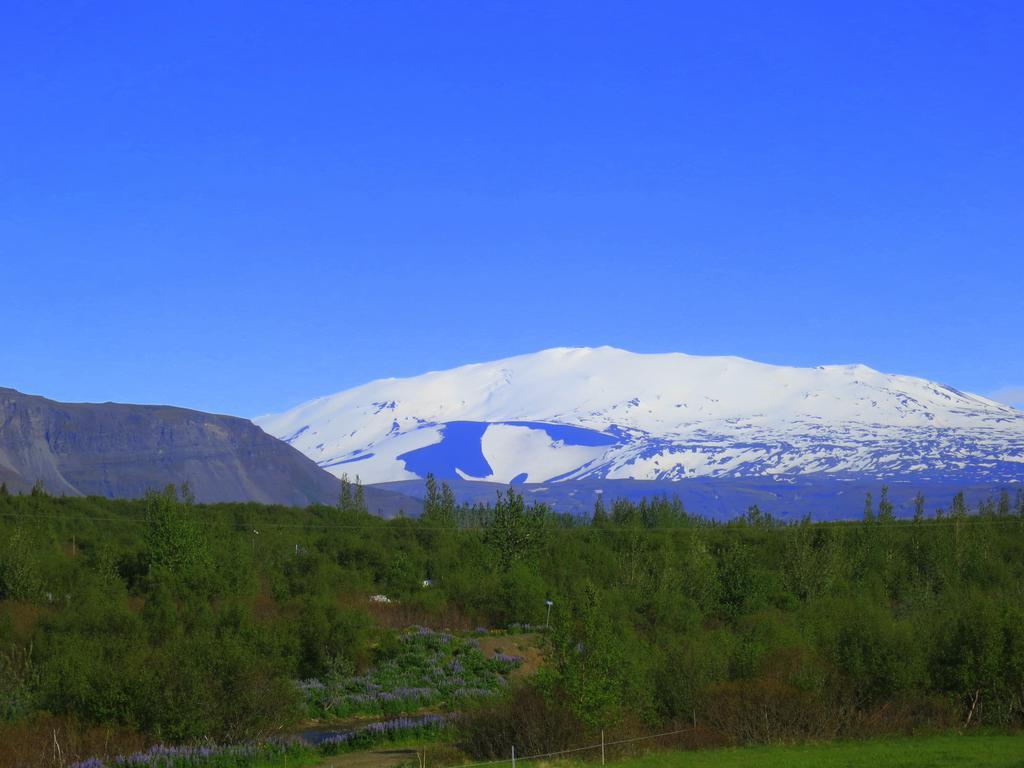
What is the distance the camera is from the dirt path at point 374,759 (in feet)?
122

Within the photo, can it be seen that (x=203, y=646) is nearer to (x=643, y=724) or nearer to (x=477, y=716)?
(x=477, y=716)

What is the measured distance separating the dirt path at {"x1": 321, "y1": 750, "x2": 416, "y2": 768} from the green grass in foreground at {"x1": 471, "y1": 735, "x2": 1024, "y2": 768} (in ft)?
15.8

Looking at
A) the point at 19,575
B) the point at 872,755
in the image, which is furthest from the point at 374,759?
the point at 19,575

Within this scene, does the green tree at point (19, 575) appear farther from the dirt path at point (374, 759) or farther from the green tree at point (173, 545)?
the dirt path at point (374, 759)

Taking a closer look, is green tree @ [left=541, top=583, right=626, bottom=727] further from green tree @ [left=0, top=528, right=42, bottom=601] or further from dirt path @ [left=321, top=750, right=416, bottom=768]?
green tree @ [left=0, top=528, right=42, bottom=601]

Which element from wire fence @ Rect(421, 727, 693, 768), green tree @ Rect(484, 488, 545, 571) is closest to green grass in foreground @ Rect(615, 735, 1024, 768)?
wire fence @ Rect(421, 727, 693, 768)

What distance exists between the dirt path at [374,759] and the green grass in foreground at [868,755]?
4.82 metres

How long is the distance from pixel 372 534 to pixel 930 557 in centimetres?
4714

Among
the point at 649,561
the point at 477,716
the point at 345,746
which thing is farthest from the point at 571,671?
the point at 649,561

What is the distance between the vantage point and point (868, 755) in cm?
3731

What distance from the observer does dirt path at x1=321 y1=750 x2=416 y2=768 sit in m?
37.1

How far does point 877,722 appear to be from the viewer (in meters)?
42.8

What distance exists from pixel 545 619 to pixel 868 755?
4201 centimetres

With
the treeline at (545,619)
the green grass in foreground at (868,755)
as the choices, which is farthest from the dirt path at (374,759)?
the green grass in foreground at (868,755)
